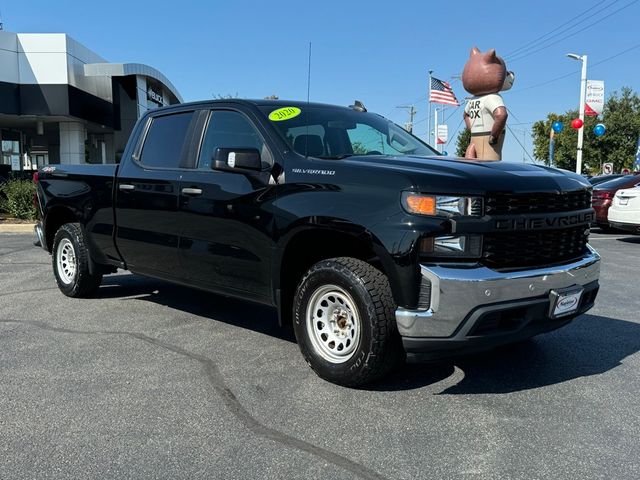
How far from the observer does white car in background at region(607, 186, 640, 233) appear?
38.1 ft

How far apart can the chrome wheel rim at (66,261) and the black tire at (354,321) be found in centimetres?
345

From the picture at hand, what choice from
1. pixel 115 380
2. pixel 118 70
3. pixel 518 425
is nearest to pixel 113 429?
pixel 115 380

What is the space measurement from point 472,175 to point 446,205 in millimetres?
256

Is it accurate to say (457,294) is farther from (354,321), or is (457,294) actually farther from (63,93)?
(63,93)

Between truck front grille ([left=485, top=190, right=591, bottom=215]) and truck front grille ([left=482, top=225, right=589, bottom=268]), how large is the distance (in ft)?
0.44

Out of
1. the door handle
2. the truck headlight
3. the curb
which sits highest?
the door handle

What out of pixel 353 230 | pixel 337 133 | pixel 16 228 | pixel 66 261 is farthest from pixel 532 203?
pixel 16 228

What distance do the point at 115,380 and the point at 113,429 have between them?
2.51 ft

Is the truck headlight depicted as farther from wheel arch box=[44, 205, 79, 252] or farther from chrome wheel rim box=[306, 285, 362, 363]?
wheel arch box=[44, 205, 79, 252]

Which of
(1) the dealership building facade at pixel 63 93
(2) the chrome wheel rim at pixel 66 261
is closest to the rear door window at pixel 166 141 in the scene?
(2) the chrome wheel rim at pixel 66 261

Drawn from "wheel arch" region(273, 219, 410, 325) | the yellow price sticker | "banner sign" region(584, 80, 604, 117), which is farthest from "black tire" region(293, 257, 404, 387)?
"banner sign" region(584, 80, 604, 117)

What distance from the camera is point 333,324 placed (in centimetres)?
383

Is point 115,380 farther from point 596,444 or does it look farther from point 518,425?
point 596,444

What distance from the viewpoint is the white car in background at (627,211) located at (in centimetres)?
1160
